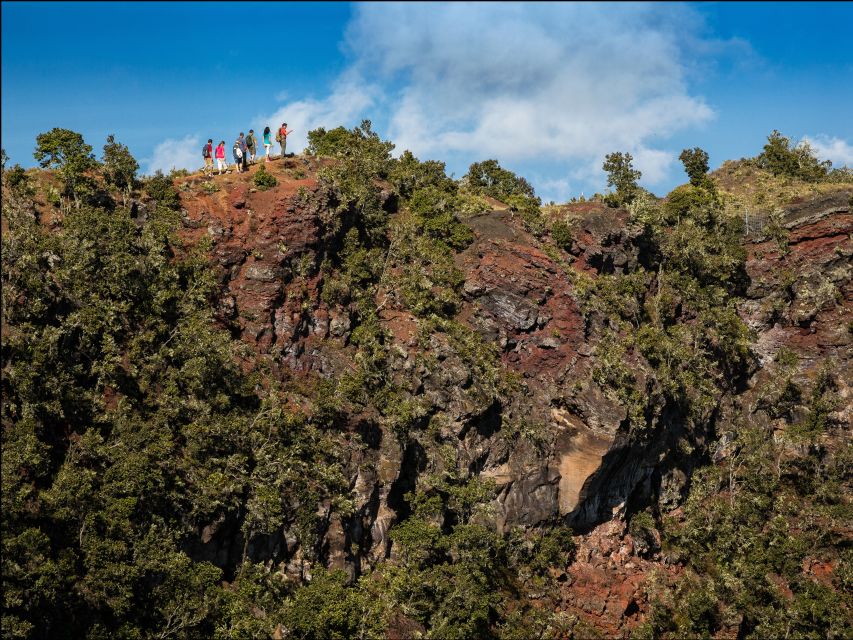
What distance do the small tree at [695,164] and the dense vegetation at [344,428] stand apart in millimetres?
11540

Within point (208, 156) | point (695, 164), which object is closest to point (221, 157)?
point (208, 156)

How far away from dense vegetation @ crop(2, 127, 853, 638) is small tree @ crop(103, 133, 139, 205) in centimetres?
13

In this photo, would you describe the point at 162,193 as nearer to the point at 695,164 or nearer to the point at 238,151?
the point at 238,151

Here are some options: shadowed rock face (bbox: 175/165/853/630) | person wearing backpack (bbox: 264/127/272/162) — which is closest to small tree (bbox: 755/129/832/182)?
shadowed rock face (bbox: 175/165/853/630)

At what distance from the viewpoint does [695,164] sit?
78438 mm

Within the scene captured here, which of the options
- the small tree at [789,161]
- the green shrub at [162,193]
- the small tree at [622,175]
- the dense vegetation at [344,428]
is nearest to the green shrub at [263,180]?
the dense vegetation at [344,428]

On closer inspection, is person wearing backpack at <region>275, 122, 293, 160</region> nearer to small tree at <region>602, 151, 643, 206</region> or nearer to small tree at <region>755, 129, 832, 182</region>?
small tree at <region>602, 151, 643, 206</region>

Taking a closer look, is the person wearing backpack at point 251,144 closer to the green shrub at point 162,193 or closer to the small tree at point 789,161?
the green shrub at point 162,193

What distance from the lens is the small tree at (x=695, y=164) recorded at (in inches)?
3059

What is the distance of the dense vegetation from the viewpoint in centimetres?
3444

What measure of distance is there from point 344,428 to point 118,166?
20.6 meters

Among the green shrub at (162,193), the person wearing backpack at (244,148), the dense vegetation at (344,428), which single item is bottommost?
the dense vegetation at (344,428)

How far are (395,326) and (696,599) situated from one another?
80.7 feet

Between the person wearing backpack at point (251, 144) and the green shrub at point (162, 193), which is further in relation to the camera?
the person wearing backpack at point (251, 144)
